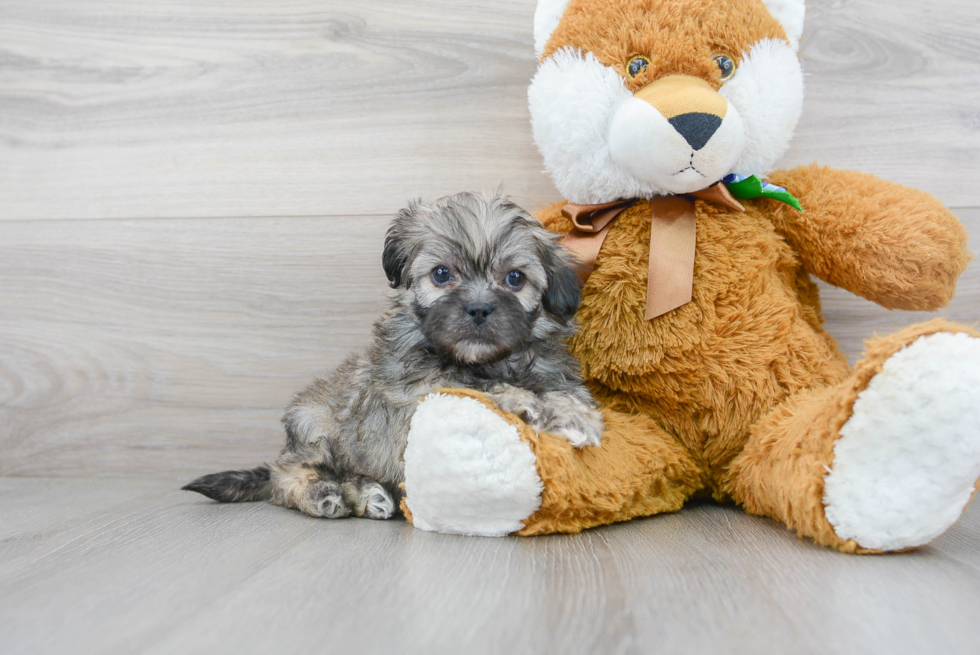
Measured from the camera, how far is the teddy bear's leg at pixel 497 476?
135cm

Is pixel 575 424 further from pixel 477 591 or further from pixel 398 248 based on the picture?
pixel 398 248

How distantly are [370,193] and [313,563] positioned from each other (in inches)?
50.7

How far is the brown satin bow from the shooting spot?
167cm

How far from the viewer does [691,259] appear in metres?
1.69

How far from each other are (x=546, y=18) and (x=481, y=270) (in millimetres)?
749

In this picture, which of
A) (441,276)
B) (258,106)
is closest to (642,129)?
(441,276)

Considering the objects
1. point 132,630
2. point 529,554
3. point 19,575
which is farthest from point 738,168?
point 19,575

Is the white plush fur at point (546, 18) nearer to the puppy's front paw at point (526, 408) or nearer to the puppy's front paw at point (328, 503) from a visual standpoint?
the puppy's front paw at point (526, 408)

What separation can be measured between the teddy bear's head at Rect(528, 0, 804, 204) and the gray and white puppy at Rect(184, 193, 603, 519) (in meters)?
0.25

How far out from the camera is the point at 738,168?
5.78 ft

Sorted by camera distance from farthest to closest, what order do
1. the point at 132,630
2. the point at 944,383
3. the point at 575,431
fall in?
the point at 575,431
the point at 944,383
the point at 132,630

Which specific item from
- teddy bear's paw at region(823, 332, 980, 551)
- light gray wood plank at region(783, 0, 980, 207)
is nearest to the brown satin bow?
teddy bear's paw at region(823, 332, 980, 551)

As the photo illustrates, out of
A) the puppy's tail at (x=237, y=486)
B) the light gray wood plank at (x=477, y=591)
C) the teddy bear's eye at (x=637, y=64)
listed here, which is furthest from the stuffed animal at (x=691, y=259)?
the puppy's tail at (x=237, y=486)

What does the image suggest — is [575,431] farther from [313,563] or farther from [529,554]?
[313,563]
